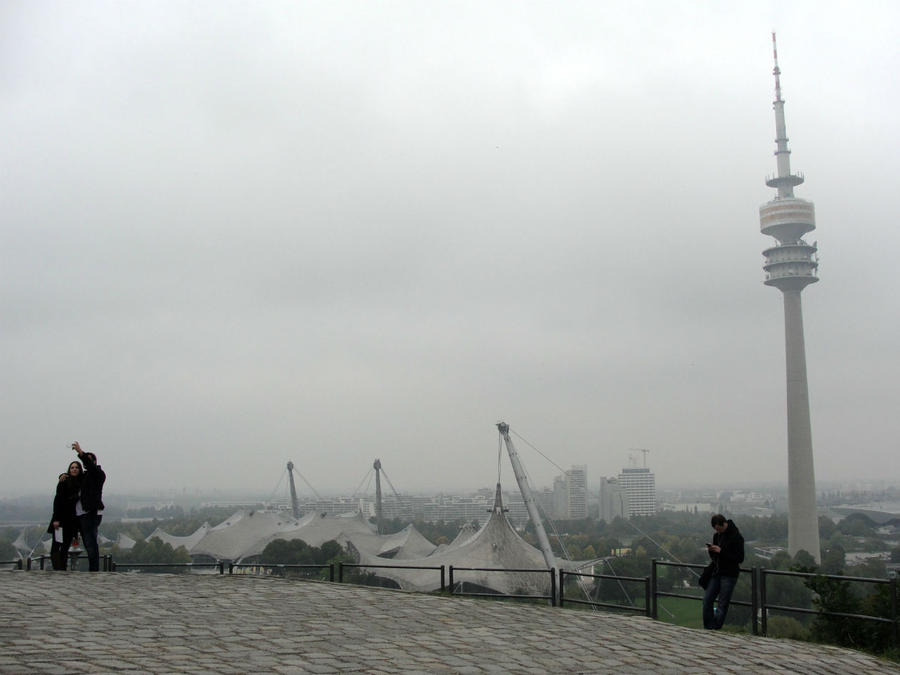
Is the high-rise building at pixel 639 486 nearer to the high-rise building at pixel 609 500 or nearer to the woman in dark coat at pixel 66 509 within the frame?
the high-rise building at pixel 609 500

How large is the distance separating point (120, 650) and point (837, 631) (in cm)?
767

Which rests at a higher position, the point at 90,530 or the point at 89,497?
the point at 89,497

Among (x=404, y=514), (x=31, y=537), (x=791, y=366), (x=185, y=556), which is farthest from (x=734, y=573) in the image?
(x=404, y=514)

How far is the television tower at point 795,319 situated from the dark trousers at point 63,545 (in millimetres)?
74840

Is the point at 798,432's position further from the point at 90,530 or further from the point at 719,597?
the point at 90,530

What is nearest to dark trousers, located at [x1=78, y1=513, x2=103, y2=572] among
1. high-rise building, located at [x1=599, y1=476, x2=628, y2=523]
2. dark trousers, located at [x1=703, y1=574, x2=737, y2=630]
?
dark trousers, located at [x1=703, y1=574, x2=737, y2=630]

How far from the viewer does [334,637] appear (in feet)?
23.9

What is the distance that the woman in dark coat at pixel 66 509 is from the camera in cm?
1152

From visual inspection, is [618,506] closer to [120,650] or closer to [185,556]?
[185,556]

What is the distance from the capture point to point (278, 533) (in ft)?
191

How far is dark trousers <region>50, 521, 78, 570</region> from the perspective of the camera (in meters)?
11.7

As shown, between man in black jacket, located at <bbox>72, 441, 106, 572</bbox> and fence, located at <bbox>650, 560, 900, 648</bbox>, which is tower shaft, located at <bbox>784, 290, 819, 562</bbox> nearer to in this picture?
fence, located at <bbox>650, 560, 900, 648</bbox>

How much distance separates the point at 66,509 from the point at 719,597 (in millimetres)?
Result: 8200

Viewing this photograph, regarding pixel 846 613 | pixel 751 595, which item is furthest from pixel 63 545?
pixel 846 613
